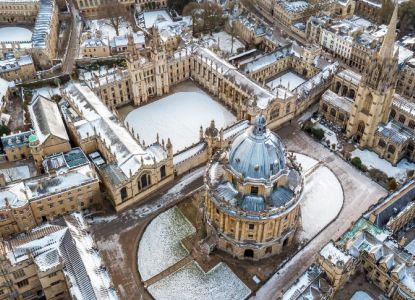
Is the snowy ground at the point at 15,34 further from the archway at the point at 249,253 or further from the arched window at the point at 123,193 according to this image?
the archway at the point at 249,253

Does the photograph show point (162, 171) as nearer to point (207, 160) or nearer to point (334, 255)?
point (207, 160)

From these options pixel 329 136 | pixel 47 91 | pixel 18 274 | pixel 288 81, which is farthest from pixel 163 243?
pixel 288 81

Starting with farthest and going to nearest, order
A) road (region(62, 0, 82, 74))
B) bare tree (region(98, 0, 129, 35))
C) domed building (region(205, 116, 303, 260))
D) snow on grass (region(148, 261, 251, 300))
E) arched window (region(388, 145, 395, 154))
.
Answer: bare tree (region(98, 0, 129, 35)) → road (region(62, 0, 82, 74)) → arched window (region(388, 145, 395, 154)) → domed building (region(205, 116, 303, 260)) → snow on grass (region(148, 261, 251, 300))

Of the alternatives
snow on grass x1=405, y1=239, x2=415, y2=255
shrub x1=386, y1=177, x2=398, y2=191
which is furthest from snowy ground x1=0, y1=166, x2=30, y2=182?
snow on grass x1=405, y1=239, x2=415, y2=255

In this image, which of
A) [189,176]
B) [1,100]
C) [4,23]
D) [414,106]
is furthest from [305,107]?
[4,23]

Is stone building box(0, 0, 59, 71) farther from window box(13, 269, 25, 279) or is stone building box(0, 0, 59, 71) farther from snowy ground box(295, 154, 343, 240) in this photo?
snowy ground box(295, 154, 343, 240)

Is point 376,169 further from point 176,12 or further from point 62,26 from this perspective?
point 62,26
